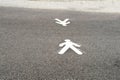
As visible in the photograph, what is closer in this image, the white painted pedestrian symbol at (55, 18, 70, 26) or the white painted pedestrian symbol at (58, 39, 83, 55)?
the white painted pedestrian symbol at (58, 39, 83, 55)

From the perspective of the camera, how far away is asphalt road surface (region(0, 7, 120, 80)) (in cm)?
512

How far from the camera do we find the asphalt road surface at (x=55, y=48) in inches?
201

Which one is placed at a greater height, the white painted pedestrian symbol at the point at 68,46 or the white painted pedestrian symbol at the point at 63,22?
the white painted pedestrian symbol at the point at 63,22

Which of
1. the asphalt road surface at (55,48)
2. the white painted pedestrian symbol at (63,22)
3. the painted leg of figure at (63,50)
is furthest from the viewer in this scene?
the white painted pedestrian symbol at (63,22)

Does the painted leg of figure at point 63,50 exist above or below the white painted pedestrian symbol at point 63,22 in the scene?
below

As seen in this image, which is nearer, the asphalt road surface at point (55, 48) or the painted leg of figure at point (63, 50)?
the asphalt road surface at point (55, 48)

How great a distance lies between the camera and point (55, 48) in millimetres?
6664

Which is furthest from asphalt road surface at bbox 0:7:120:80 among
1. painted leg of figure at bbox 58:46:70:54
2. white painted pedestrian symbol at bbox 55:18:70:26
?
white painted pedestrian symbol at bbox 55:18:70:26

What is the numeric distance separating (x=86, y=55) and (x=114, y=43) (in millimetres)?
1520

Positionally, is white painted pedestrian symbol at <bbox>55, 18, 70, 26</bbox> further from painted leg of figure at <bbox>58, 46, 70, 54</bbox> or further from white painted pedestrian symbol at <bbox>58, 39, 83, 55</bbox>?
painted leg of figure at <bbox>58, 46, 70, 54</bbox>

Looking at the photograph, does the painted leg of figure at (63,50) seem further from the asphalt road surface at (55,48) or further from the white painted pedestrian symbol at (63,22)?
the white painted pedestrian symbol at (63,22)

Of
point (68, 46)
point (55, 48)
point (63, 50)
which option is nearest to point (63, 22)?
point (68, 46)

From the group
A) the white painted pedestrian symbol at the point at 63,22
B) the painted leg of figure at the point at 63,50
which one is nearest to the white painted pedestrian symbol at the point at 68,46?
the painted leg of figure at the point at 63,50

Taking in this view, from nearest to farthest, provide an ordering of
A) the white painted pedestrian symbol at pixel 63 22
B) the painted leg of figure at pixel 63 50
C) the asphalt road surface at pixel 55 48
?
1. the asphalt road surface at pixel 55 48
2. the painted leg of figure at pixel 63 50
3. the white painted pedestrian symbol at pixel 63 22
